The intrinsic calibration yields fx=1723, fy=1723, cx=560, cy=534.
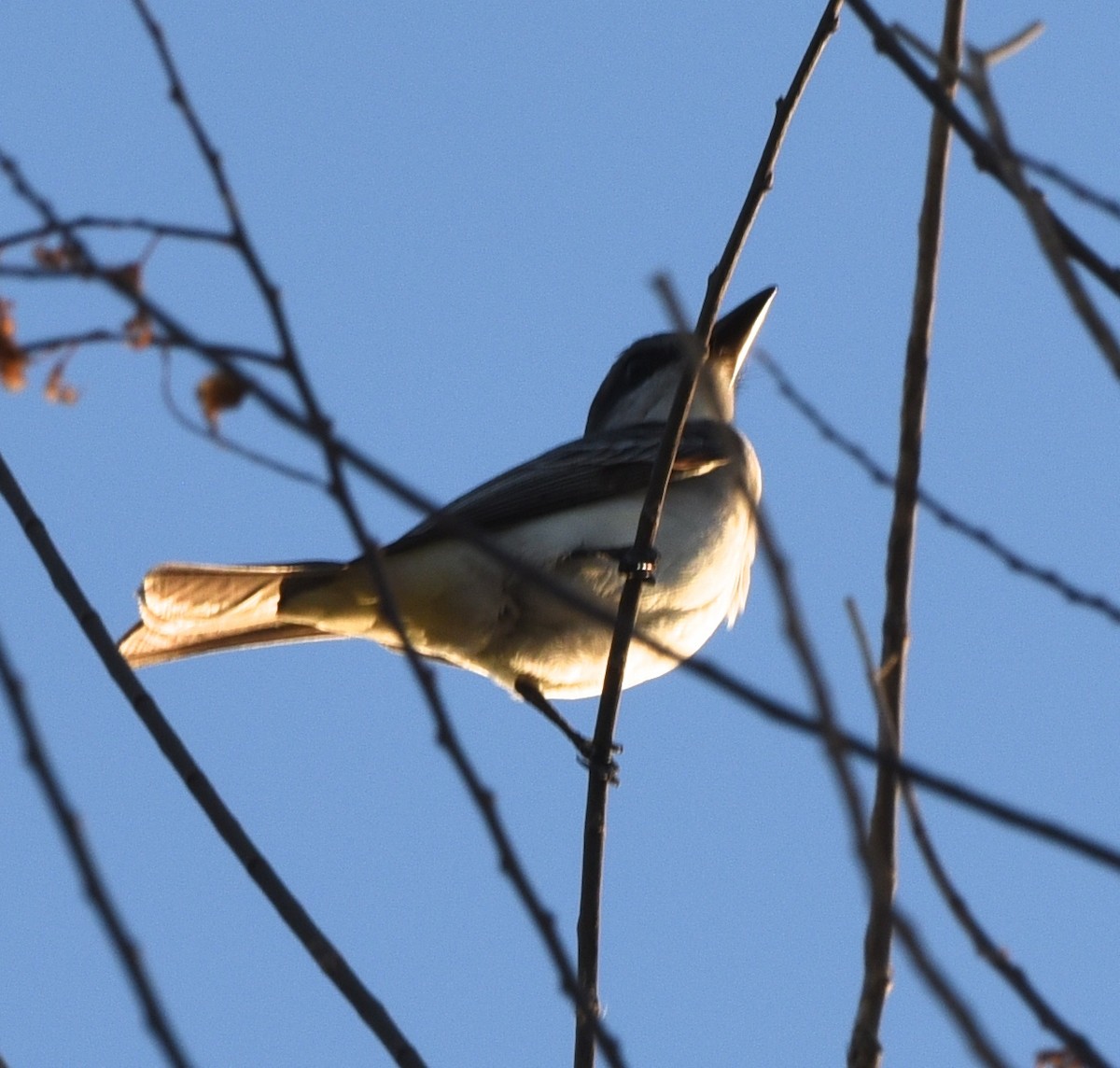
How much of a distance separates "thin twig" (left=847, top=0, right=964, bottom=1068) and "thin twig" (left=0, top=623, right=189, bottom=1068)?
137cm

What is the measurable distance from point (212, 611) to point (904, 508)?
13.8 ft

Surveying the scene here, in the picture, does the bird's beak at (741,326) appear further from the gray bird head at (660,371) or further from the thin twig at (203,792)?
the thin twig at (203,792)

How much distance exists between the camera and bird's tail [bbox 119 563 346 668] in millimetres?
6598

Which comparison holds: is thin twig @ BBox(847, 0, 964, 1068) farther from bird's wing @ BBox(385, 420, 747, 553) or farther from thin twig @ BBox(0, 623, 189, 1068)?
bird's wing @ BBox(385, 420, 747, 553)

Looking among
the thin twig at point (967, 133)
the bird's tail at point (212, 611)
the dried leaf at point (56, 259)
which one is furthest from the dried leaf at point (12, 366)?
the bird's tail at point (212, 611)

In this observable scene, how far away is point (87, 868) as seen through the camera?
2453 millimetres

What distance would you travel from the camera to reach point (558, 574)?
7242 millimetres

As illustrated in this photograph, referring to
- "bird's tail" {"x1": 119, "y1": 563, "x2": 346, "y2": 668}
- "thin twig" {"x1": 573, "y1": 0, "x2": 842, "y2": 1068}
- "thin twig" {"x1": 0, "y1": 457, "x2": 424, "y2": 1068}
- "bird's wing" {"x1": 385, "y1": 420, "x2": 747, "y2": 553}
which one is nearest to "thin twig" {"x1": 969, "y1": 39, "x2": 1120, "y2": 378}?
"thin twig" {"x1": 573, "y1": 0, "x2": 842, "y2": 1068}

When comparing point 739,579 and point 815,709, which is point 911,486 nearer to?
point 815,709

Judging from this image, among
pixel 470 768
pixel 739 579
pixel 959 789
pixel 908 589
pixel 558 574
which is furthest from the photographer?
pixel 739 579

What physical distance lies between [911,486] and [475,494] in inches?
190

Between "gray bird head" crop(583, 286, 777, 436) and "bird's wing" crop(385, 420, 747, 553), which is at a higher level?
"gray bird head" crop(583, 286, 777, 436)

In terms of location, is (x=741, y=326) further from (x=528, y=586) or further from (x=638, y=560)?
(x=638, y=560)

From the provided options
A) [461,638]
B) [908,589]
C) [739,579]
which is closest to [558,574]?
[461,638]
